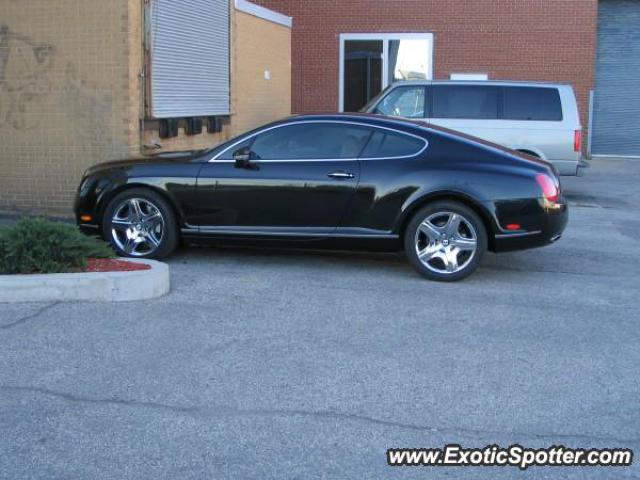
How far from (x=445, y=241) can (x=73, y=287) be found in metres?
3.41

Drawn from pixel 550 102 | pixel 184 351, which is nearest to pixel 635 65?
pixel 550 102

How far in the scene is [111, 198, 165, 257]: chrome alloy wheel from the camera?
8773mm

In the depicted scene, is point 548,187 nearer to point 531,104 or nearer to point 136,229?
point 136,229

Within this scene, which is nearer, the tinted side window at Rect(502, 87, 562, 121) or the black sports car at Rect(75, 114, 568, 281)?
the black sports car at Rect(75, 114, 568, 281)

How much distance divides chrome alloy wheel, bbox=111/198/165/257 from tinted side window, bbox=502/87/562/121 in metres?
8.05

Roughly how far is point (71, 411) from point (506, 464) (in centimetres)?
244

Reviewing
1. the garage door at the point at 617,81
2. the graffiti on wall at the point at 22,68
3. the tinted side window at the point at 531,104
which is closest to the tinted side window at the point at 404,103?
the tinted side window at the point at 531,104

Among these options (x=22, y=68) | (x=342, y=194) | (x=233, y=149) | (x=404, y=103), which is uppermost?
(x=22, y=68)

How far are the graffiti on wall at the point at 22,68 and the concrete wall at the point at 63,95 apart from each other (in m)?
0.01

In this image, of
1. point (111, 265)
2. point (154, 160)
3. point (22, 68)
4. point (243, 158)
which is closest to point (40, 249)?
point (111, 265)

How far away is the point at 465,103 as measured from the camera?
14953 mm

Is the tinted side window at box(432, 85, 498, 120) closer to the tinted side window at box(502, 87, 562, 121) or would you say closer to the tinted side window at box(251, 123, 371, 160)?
the tinted side window at box(502, 87, 562, 121)

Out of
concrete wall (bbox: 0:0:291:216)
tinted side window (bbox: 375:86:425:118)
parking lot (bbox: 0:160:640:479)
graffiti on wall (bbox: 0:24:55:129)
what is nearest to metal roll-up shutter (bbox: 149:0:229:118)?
concrete wall (bbox: 0:0:291:216)

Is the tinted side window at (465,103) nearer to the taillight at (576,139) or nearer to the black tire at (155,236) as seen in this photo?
the taillight at (576,139)
